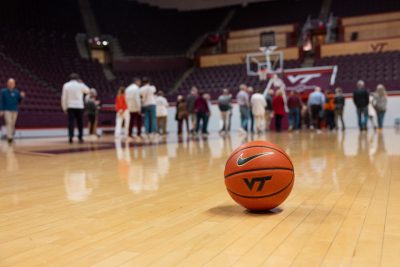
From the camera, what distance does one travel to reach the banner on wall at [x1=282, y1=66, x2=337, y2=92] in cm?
1914

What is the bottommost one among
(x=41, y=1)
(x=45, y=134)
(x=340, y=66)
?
(x=45, y=134)

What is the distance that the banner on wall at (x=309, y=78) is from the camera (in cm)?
1914

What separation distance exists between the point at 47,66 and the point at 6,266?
20719 mm

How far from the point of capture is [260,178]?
2.43m

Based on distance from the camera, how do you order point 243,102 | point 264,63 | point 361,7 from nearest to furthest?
point 243,102, point 264,63, point 361,7

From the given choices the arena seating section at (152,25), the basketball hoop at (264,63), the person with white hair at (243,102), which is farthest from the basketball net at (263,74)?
the arena seating section at (152,25)

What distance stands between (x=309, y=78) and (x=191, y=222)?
1796cm

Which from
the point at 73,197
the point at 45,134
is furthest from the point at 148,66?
the point at 73,197

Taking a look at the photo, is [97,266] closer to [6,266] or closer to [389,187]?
[6,266]

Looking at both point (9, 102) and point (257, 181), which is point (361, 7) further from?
point (257, 181)

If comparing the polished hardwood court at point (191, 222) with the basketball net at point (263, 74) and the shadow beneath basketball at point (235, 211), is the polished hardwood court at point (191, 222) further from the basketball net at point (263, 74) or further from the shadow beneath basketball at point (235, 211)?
the basketball net at point (263, 74)

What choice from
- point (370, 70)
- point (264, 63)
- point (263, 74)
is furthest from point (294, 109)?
point (264, 63)

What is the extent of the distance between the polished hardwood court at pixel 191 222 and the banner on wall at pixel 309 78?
1552cm

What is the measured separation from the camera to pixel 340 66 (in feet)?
66.8
